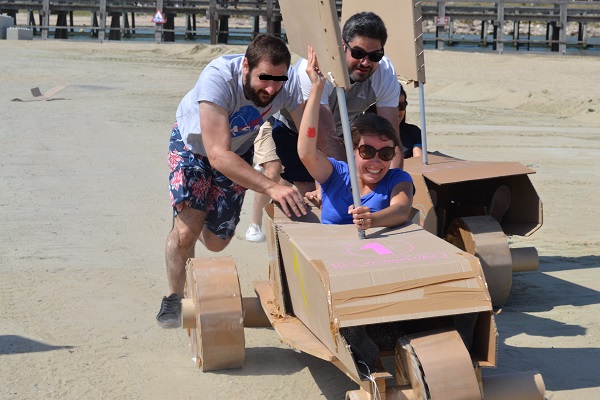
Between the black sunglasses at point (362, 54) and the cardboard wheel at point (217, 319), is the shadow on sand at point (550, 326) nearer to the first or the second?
the cardboard wheel at point (217, 319)

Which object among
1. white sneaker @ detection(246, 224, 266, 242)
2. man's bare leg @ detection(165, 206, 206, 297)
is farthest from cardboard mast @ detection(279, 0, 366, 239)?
white sneaker @ detection(246, 224, 266, 242)

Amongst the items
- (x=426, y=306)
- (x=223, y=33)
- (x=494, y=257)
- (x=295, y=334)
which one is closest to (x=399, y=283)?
(x=426, y=306)

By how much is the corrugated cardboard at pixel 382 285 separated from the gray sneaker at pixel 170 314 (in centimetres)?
130

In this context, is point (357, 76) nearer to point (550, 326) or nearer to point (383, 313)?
point (550, 326)

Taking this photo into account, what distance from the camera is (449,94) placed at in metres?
20.0

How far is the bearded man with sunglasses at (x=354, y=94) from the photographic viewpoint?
554 cm

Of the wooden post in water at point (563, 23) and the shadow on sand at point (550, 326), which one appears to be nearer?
the shadow on sand at point (550, 326)

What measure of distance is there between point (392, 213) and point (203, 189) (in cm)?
132

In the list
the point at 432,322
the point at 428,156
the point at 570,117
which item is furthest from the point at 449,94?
the point at 432,322

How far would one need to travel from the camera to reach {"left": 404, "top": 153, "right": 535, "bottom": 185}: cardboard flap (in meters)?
5.85

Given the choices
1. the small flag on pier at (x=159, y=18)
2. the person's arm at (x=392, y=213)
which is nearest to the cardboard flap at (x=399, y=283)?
the person's arm at (x=392, y=213)

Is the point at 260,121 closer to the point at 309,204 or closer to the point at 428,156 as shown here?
the point at 309,204

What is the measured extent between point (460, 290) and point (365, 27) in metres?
2.09

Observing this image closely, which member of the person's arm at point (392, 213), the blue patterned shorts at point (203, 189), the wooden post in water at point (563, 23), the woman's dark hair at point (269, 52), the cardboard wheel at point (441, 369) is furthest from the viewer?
the wooden post in water at point (563, 23)
